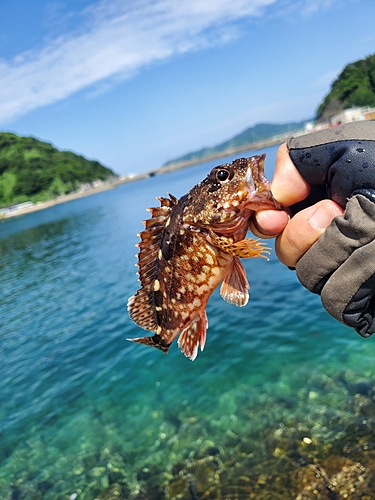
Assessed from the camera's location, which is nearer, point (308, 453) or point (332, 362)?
point (308, 453)

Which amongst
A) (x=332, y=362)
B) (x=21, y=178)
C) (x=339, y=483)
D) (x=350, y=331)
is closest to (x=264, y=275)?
(x=350, y=331)

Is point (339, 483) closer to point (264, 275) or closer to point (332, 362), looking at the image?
point (332, 362)

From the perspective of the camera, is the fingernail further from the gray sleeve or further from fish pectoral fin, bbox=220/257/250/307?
fish pectoral fin, bbox=220/257/250/307

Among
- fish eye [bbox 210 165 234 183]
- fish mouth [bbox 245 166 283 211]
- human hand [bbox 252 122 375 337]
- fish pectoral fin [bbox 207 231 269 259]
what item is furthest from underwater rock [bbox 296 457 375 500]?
fish eye [bbox 210 165 234 183]

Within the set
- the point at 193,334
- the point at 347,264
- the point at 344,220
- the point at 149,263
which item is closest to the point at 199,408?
the point at 193,334

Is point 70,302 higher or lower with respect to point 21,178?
lower

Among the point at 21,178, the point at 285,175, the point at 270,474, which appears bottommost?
the point at 270,474

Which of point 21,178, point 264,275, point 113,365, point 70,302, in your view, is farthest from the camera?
point 21,178
